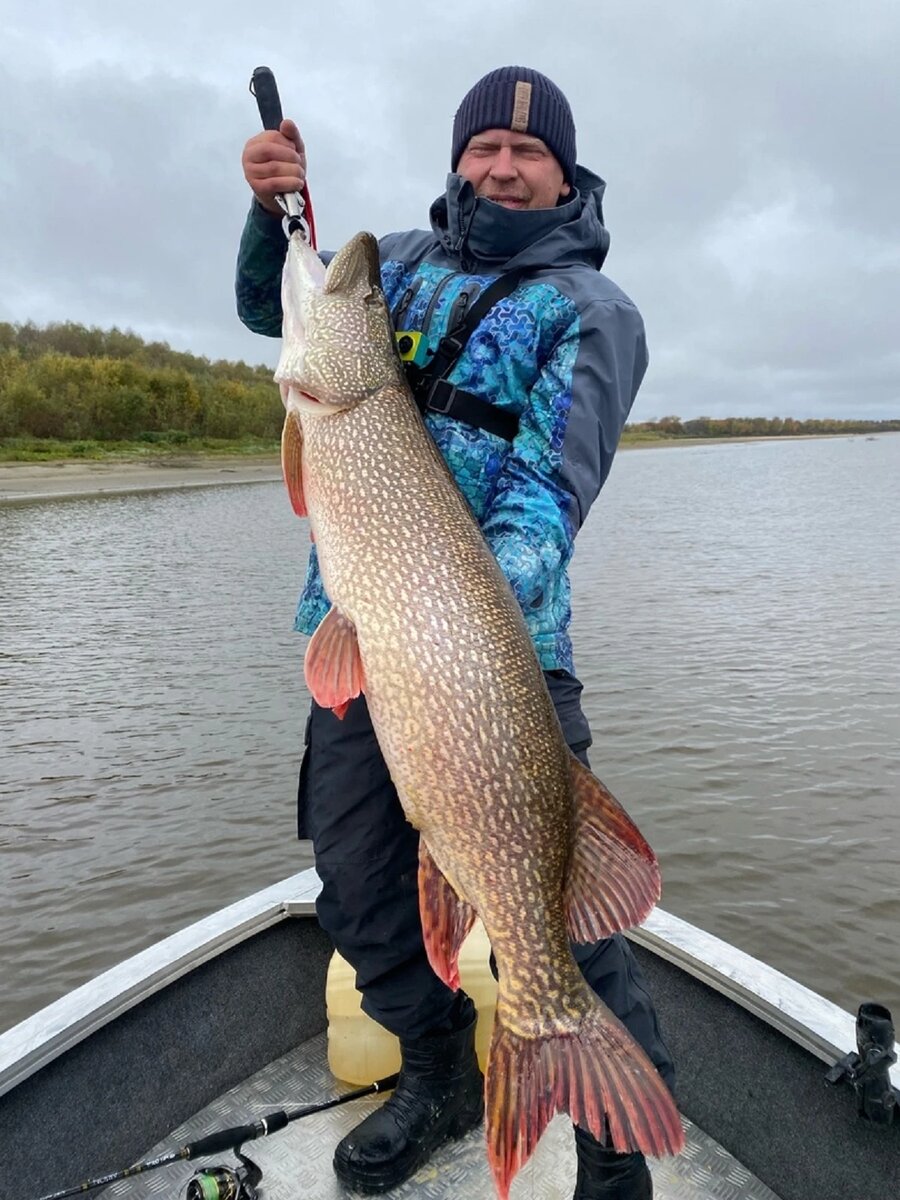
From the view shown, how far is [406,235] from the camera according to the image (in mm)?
3021

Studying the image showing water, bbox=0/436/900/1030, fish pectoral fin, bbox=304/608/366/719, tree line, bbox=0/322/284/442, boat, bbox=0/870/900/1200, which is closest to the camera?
fish pectoral fin, bbox=304/608/366/719

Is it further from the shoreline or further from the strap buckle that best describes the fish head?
the shoreline

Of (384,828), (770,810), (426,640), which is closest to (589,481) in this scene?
(426,640)

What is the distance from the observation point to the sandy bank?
33.0 m

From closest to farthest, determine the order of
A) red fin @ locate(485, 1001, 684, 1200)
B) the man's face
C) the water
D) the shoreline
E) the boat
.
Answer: red fin @ locate(485, 1001, 684, 1200), the boat, the man's face, the water, the shoreline

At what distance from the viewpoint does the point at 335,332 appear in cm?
256

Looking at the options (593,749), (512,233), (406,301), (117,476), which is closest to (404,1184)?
(406,301)

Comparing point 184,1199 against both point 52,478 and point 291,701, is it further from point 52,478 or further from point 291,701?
point 52,478

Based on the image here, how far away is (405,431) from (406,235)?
980 millimetres

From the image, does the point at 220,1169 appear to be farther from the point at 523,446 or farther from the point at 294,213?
the point at 294,213

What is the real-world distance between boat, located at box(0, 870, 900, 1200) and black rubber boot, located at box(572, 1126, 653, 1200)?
0.34 meters

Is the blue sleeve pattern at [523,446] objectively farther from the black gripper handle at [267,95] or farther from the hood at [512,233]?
the black gripper handle at [267,95]

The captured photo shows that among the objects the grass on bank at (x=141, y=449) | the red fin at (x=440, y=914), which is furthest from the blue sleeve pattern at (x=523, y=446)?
the grass on bank at (x=141, y=449)

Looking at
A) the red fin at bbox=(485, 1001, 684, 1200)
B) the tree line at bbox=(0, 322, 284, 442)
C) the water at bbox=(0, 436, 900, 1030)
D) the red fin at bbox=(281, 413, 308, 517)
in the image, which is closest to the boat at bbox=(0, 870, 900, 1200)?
the red fin at bbox=(485, 1001, 684, 1200)
